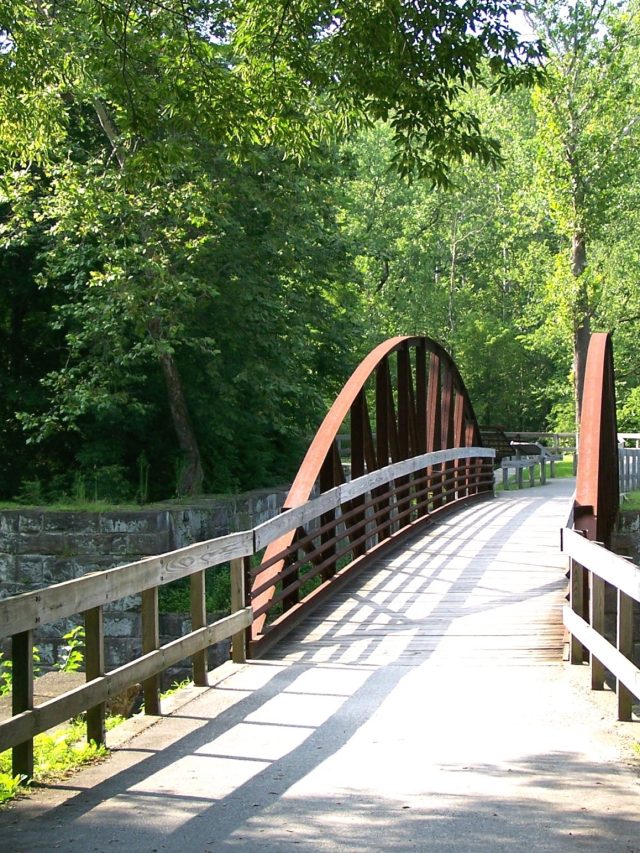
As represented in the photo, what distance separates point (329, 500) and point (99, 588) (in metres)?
5.28

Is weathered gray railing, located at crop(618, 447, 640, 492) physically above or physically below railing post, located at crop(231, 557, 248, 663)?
above

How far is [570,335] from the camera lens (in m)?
32.6

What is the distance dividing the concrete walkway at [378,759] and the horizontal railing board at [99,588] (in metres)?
0.73

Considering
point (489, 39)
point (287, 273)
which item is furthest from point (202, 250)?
point (489, 39)

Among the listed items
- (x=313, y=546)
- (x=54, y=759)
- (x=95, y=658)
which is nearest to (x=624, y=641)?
(x=95, y=658)

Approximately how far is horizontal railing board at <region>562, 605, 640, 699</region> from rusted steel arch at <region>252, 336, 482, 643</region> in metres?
2.36

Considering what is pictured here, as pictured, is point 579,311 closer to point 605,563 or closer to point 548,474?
point 548,474

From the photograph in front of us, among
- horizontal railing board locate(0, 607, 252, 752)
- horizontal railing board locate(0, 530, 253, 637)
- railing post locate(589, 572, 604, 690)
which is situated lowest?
horizontal railing board locate(0, 607, 252, 752)

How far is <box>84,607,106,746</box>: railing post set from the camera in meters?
5.47

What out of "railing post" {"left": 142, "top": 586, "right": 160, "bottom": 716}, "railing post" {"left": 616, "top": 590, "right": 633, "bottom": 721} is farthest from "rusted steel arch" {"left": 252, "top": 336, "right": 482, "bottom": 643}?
"railing post" {"left": 616, "top": 590, "right": 633, "bottom": 721}

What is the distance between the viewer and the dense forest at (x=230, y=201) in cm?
1010

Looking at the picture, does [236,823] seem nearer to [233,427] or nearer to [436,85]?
[436,85]

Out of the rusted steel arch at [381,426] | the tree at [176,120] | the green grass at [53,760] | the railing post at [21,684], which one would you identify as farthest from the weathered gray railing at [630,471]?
the railing post at [21,684]

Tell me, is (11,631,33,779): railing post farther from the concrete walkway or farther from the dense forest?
the dense forest
